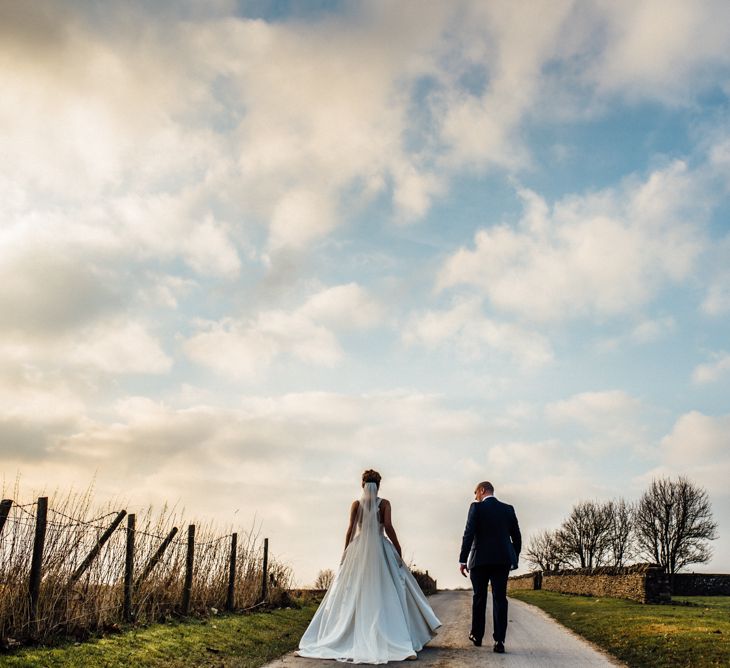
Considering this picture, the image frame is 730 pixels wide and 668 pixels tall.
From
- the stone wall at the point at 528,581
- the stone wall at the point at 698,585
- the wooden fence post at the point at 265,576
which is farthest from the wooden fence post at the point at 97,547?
the stone wall at the point at 698,585

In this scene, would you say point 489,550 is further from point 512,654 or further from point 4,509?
point 4,509

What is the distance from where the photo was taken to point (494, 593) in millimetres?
9992

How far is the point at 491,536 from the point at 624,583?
22.1 metres

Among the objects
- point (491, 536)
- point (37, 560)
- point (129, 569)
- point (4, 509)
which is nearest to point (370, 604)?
point (491, 536)

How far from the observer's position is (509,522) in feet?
33.8

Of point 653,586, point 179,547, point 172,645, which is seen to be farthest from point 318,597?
point 172,645

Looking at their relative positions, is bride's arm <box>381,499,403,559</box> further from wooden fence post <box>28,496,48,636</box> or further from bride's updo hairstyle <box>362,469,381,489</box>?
wooden fence post <box>28,496,48,636</box>

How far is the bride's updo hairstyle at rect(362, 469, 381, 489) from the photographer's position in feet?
34.3

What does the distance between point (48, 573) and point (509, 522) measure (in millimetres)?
6471

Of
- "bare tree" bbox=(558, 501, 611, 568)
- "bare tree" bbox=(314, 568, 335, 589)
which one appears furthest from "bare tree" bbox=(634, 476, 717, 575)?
"bare tree" bbox=(314, 568, 335, 589)

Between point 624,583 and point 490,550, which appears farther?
point 624,583

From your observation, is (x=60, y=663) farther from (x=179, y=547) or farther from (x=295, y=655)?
(x=179, y=547)

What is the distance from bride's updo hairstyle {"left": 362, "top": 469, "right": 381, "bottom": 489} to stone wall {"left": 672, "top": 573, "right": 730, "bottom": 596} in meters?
47.3

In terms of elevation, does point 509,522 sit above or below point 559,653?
above
